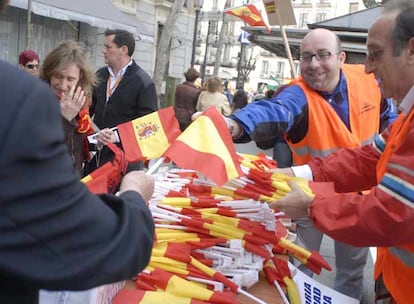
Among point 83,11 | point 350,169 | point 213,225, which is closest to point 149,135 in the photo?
point 213,225

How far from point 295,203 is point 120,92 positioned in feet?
8.35

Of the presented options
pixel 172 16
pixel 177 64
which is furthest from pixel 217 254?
pixel 177 64

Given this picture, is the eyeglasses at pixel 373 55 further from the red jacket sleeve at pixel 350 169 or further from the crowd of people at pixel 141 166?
the red jacket sleeve at pixel 350 169

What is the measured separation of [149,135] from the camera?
217 cm

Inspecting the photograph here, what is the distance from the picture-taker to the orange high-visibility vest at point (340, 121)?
→ 2.79 m

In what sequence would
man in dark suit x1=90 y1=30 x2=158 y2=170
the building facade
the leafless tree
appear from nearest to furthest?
man in dark suit x1=90 y1=30 x2=158 y2=170, the building facade, the leafless tree

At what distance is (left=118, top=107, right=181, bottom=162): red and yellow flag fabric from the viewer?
2123 millimetres

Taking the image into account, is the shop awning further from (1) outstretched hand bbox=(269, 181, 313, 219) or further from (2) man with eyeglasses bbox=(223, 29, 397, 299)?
(1) outstretched hand bbox=(269, 181, 313, 219)

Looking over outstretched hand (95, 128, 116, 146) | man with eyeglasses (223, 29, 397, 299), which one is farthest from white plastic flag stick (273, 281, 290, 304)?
outstretched hand (95, 128, 116, 146)

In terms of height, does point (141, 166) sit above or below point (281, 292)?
above

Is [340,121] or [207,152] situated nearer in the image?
[207,152]

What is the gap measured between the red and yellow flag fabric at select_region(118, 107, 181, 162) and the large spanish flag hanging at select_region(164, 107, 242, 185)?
338 millimetres

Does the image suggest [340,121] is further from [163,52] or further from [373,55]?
[163,52]

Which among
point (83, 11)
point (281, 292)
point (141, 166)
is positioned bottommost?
point (281, 292)
